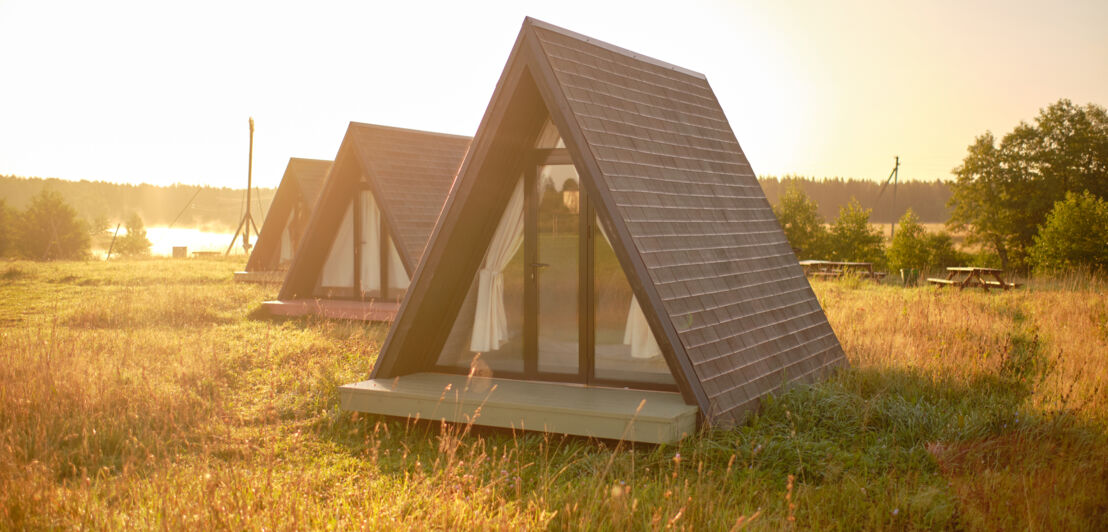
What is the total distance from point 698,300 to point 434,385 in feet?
7.32

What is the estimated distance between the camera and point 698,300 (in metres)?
5.94

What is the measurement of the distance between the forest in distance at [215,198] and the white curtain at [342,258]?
65.5m

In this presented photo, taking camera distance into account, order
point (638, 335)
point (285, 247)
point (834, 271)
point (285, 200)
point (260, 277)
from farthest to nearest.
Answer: point (834, 271) → point (285, 247) → point (285, 200) → point (260, 277) → point (638, 335)

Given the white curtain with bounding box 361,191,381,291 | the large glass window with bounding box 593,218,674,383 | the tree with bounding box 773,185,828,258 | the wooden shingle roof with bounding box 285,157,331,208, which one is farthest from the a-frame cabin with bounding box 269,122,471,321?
the tree with bounding box 773,185,828,258

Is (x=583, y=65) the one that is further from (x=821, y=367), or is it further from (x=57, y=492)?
(x=57, y=492)

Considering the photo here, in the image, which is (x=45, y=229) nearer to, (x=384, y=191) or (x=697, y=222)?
(x=384, y=191)

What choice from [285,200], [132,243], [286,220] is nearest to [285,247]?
[286,220]

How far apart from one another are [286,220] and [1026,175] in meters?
32.4

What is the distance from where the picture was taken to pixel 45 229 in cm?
2903

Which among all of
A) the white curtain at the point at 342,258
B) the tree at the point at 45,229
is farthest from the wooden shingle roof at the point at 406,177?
the tree at the point at 45,229

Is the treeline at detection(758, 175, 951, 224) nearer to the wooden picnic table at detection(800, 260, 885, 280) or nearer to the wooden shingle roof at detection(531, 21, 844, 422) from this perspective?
the wooden picnic table at detection(800, 260, 885, 280)

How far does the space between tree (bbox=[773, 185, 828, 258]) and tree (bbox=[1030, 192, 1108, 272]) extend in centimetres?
762

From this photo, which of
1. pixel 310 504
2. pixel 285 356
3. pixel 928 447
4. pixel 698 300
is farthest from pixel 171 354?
pixel 928 447

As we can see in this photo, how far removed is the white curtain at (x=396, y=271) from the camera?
12.9 m
